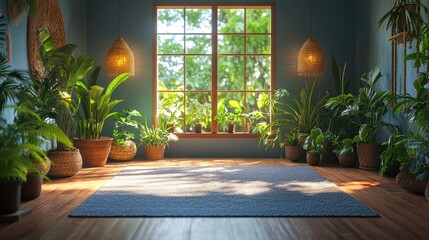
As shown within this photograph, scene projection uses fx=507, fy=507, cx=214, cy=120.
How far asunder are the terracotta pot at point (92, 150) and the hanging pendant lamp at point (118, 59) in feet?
3.64

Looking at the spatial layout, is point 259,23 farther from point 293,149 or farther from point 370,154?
point 370,154

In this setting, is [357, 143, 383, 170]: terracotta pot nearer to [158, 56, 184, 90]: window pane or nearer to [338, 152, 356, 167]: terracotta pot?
[338, 152, 356, 167]: terracotta pot

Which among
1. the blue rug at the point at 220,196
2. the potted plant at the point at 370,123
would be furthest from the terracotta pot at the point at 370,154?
the blue rug at the point at 220,196

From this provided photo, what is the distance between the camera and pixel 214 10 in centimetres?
759

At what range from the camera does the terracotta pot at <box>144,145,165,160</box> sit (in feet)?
23.8

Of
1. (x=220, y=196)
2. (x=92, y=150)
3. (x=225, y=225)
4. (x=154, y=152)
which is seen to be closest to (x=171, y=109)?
(x=154, y=152)

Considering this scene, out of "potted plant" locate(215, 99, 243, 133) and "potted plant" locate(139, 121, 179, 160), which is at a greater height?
"potted plant" locate(215, 99, 243, 133)

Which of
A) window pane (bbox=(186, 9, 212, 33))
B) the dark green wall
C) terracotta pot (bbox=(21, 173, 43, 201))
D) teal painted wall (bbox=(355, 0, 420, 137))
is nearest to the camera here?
terracotta pot (bbox=(21, 173, 43, 201))

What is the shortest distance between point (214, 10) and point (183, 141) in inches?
79.3

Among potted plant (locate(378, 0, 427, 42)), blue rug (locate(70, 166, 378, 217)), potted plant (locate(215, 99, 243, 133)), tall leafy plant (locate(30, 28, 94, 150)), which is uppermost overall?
potted plant (locate(378, 0, 427, 42))

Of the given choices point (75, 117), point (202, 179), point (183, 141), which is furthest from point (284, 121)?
point (75, 117)

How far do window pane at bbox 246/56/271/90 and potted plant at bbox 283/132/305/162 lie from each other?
4.83 m

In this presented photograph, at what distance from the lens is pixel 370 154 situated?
239 inches

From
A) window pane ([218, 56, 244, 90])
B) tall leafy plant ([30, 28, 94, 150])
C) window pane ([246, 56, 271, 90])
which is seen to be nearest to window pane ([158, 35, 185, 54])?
window pane ([218, 56, 244, 90])
